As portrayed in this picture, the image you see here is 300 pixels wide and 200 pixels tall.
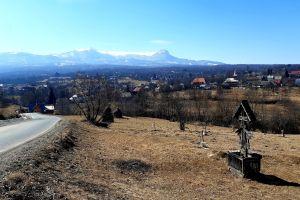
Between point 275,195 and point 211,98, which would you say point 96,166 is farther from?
point 211,98

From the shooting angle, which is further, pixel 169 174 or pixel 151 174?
pixel 169 174

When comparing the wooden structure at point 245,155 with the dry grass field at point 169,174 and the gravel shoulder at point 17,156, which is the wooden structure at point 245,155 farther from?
the gravel shoulder at point 17,156

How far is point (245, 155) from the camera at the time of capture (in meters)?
24.1

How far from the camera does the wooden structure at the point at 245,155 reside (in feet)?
77.0

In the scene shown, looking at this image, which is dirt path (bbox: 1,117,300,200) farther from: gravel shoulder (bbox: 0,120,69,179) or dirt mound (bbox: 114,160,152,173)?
gravel shoulder (bbox: 0,120,69,179)

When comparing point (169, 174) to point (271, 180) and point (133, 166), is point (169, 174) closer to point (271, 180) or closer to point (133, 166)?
point (133, 166)

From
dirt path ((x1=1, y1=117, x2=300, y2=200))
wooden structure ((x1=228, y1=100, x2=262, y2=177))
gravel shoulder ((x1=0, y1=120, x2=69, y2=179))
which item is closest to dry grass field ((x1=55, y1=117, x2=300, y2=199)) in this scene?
dirt path ((x1=1, y1=117, x2=300, y2=200))

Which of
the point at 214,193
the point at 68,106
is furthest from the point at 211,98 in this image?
the point at 214,193

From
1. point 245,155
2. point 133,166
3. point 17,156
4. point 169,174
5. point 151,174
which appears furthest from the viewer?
point 245,155

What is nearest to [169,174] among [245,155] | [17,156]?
[245,155]

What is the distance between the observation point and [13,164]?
59.1 ft

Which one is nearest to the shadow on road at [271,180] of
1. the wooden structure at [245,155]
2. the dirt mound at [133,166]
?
the wooden structure at [245,155]

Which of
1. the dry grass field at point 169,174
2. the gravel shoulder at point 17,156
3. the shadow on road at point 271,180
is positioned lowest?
the shadow on road at point 271,180

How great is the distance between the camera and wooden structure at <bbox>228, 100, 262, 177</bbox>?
23484 mm
